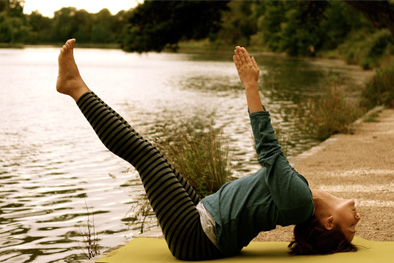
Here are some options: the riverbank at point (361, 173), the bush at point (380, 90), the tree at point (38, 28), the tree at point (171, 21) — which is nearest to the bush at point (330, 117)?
the riverbank at point (361, 173)

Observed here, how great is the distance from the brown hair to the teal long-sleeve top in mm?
111

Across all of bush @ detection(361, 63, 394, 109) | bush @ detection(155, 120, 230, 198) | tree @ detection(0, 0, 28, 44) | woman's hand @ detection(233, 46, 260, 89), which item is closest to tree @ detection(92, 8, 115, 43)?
tree @ detection(0, 0, 28, 44)

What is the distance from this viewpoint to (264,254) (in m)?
3.41

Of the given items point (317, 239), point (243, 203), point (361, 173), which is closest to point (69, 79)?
point (243, 203)

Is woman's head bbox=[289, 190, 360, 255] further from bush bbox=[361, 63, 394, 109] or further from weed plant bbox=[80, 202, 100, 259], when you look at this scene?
bush bbox=[361, 63, 394, 109]

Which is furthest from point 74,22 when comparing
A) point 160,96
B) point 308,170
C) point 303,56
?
point 308,170

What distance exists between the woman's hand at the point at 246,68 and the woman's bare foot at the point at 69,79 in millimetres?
952

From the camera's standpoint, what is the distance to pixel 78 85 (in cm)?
357

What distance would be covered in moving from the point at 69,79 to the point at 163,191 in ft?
3.09

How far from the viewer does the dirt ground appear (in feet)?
15.6

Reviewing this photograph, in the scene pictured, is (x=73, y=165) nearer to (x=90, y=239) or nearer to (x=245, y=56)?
(x=90, y=239)

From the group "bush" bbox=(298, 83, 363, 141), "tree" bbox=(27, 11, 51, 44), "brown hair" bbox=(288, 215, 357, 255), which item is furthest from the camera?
"tree" bbox=(27, 11, 51, 44)

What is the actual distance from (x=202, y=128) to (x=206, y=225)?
1099cm

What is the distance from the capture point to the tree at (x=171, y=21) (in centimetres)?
1659
